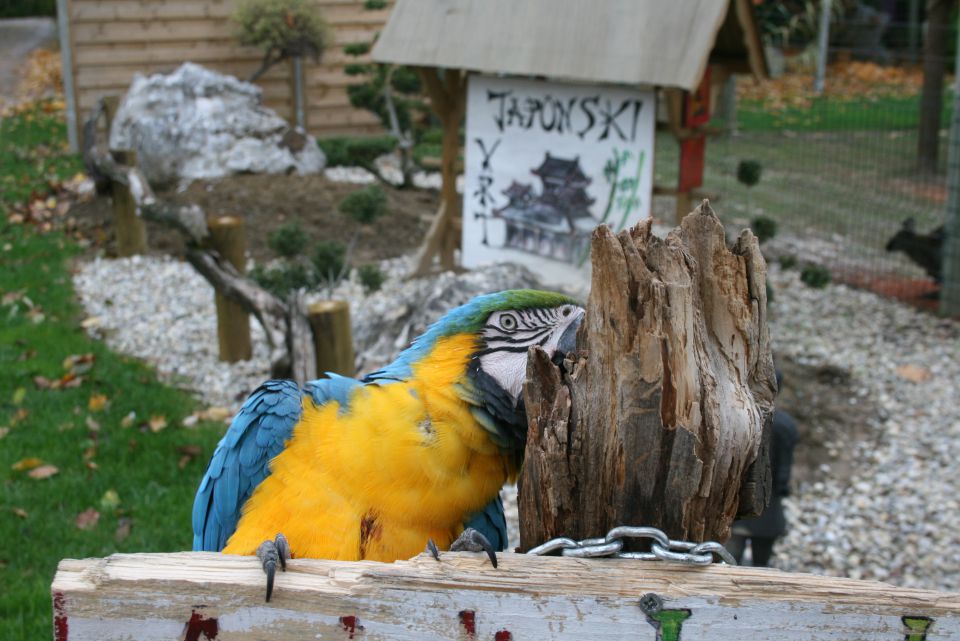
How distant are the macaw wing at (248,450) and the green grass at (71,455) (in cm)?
139

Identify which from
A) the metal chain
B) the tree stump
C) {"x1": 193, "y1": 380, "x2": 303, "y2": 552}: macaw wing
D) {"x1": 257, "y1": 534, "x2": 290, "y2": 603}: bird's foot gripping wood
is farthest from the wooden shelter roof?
{"x1": 257, "y1": 534, "x2": 290, "y2": 603}: bird's foot gripping wood

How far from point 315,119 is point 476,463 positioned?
985 cm

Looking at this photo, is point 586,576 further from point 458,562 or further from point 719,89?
point 719,89

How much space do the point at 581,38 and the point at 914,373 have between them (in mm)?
2649

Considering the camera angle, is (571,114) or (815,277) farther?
(815,277)

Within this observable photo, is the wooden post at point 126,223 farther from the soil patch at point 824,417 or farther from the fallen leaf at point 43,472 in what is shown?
the soil patch at point 824,417

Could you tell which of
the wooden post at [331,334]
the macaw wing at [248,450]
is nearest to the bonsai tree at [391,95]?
the wooden post at [331,334]

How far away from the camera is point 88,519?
3.43 m

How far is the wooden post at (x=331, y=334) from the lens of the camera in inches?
155

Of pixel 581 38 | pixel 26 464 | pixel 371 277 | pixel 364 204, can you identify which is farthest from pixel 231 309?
pixel 581 38

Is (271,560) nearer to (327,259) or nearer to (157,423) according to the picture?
(157,423)

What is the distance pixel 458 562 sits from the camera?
0.95 metres

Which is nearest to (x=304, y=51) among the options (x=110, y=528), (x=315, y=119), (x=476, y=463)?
(x=315, y=119)

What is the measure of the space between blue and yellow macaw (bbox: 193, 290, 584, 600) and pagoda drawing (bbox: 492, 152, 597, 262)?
163 inches
